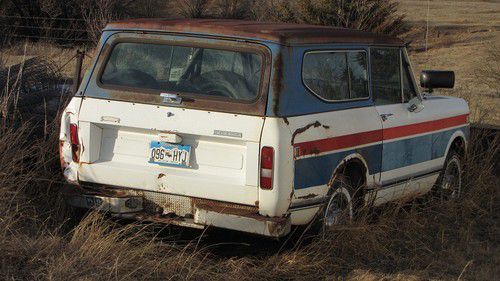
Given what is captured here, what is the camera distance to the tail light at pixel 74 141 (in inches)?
246

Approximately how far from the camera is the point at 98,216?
241 inches

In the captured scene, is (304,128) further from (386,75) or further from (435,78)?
(435,78)

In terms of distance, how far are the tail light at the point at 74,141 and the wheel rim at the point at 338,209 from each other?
75.9 inches

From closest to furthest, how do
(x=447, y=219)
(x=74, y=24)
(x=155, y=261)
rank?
(x=155, y=261) < (x=447, y=219) < (x=74, y=24)

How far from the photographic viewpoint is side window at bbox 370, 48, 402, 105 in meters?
7.34

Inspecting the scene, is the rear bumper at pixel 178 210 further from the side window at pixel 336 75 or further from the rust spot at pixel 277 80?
the side window at pixel 336 75

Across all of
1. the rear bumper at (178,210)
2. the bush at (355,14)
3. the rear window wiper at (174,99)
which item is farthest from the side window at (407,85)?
the bush at (355,14)

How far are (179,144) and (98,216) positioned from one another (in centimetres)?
80

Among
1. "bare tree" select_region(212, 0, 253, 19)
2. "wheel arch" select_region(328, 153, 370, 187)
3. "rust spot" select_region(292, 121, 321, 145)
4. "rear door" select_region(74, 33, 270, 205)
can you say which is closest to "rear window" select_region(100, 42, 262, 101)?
"rear door" select_region(74, 33, 270, 205)

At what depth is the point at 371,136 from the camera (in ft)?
22.6

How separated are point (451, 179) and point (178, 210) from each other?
12.3ft

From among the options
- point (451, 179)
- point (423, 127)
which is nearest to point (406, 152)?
point (423, 127)

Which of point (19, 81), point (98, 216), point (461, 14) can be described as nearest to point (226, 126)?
point (98, 216)

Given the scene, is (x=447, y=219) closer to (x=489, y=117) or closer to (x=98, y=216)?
(x=98, y=216)
